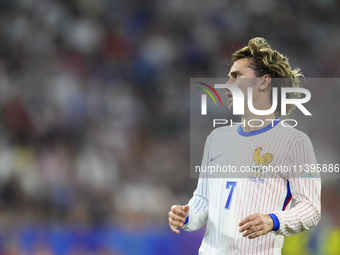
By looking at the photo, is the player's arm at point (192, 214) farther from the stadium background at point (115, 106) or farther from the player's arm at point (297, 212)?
the stadium background at point (115, 106)

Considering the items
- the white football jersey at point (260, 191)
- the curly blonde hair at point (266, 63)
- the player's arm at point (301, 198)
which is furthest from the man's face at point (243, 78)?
the player's arm at point (301, 198)

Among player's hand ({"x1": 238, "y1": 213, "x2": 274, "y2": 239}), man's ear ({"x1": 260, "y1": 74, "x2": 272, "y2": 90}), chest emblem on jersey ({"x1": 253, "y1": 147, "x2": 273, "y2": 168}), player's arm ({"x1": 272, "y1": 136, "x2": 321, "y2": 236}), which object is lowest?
player's hand ({"x1": 238, "y1": 213, "x2": 274, "y2": 239})

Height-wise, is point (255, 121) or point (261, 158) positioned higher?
point (255, 121)

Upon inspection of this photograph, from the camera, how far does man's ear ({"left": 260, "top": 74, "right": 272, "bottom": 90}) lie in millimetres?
1285

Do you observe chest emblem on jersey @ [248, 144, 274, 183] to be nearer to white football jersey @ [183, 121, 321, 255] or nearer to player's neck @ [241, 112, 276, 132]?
white football jersey @ [183, 121, 321, 255]

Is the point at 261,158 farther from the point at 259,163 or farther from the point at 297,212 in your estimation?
the point at 297,212

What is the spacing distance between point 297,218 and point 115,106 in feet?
6.41

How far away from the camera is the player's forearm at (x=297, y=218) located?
944 millimetres

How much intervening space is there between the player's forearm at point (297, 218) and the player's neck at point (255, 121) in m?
0.31

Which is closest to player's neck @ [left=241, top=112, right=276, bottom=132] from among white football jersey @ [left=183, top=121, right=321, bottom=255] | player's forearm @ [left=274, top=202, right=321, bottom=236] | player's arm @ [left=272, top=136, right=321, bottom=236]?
white football jersey @ [left=183, top=121, right=321, bottom=255]

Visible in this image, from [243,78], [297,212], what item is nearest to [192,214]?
[297,212]

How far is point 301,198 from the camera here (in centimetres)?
102

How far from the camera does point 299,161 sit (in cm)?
106

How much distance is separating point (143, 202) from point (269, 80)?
1515 mm
